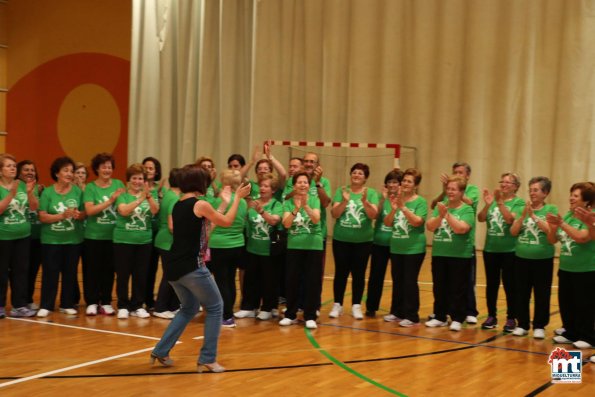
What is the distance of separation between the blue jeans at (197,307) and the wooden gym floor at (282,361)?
183 millimetres

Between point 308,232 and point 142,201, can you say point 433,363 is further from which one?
point 142,201

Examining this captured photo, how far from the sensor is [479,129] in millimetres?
14281

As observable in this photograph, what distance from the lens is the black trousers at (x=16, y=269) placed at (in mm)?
7598

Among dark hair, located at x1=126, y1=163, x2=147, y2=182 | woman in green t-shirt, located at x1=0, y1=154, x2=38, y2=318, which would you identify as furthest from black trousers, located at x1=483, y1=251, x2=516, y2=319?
woman in green t-shirt, located at x1=0, y1=154, x2=38, y2=318

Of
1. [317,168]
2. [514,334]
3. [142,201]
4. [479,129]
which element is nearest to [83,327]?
[142,201]

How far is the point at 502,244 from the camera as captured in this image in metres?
7.56

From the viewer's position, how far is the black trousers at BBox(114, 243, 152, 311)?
7.74 metres

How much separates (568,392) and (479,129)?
30.8ft

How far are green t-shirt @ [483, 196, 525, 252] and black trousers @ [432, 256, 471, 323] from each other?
32 cm

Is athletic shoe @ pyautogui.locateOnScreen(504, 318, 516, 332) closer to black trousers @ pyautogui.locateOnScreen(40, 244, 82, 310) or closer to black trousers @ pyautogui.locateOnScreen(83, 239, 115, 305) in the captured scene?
black trousers @ pyautogui.locateOnScreen(83, 239, 115, 305)

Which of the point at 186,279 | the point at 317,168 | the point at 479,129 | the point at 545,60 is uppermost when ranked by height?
the point at 545,60

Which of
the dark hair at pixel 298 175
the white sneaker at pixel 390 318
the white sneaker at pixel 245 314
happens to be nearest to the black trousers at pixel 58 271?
the white sneaker at pixel 245 314

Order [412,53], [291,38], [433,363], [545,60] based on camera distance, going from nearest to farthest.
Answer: [433,363] → [545,60] → [412,53] → [291,38]

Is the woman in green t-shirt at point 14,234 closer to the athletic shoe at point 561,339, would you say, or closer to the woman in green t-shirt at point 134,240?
the woman in green t-shirt at point 134,240
